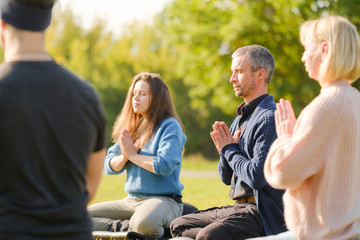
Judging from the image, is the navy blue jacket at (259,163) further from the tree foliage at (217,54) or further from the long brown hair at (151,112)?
the tree foliage at (217,54)

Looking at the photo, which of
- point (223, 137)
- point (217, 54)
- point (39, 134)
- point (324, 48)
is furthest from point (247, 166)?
point (217, 54)

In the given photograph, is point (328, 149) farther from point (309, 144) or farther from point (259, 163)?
point (259, 163)

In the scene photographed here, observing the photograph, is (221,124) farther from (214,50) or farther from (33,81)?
(214,50)

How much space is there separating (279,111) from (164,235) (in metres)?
2.72

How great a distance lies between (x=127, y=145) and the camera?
5.44 m

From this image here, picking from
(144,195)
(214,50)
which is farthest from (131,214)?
(214,50)

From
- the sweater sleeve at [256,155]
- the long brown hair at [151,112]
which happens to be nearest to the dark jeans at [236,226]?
the sweater sleeve at [256,155]

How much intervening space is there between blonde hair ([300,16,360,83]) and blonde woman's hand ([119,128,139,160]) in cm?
290

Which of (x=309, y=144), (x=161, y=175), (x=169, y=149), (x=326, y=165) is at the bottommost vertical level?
(x=161, y=175)

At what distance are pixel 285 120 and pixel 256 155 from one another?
3.98ft

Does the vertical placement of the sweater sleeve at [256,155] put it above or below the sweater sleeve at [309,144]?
below

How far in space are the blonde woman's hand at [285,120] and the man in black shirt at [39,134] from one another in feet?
3.86

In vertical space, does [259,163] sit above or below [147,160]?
above

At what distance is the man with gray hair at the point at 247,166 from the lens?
431cm
